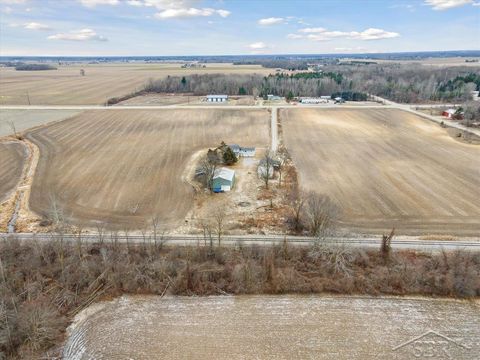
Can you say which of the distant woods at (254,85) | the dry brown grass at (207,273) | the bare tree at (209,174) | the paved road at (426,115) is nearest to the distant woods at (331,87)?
the distant woods at (254,85)

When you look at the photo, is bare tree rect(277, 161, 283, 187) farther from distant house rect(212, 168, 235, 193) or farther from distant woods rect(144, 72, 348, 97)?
distant woods rect(144, 72, 348, 97)

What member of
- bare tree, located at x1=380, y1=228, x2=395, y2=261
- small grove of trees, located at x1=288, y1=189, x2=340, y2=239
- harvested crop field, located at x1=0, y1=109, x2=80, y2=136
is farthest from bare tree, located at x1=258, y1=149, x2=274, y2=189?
harvested crop field, located at x1=0, y1=109, x2=80, y2=136

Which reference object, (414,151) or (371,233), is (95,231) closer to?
(371,233)

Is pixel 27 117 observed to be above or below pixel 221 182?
above

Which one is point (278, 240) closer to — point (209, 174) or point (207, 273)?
point (207, 273)

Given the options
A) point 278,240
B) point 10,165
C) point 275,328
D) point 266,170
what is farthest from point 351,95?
point 275,328

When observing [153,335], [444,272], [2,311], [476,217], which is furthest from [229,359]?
[476,217]

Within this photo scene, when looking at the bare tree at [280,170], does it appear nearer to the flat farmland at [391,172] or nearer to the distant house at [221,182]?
the flat farmland at [391,172]
